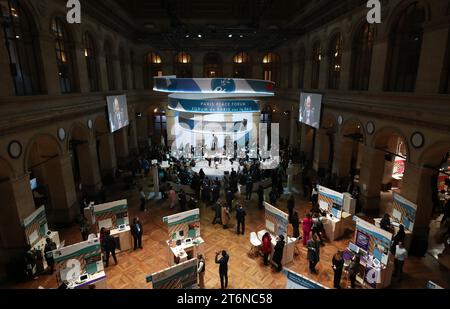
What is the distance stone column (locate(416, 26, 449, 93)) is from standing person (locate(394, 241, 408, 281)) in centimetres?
491

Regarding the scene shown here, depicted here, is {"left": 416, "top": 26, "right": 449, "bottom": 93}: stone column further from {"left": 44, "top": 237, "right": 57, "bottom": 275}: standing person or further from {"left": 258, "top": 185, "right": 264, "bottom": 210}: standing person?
{"left": 44, "top": 237, "right": 57, "bottom": 275}: standing person

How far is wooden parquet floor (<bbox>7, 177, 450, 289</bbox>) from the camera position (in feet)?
27.2

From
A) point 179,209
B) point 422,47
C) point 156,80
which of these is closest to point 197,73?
point 156,80

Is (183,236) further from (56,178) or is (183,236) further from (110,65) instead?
(110,65)

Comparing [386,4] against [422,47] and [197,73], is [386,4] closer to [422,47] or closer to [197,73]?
[422,47]

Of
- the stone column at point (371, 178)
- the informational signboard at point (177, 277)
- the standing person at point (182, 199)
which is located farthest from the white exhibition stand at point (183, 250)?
the stone column at point (371, 178)

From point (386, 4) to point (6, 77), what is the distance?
13209mm

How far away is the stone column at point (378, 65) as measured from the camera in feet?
35.6

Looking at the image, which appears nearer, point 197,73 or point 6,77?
point 6,77

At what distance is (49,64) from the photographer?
1052 cm

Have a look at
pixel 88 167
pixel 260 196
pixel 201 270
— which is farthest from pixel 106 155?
pixel 201 270

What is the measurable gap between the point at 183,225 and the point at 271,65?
19.1m
